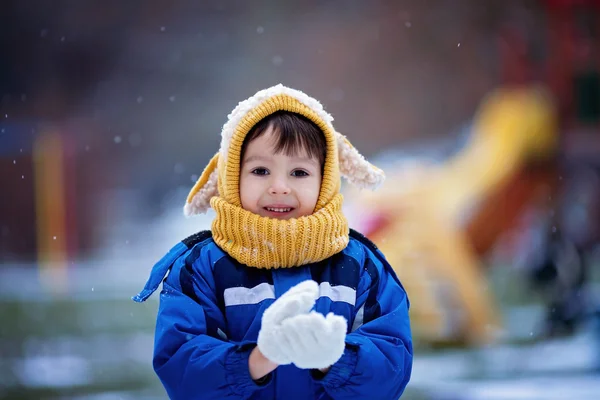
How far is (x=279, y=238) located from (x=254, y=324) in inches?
6.1

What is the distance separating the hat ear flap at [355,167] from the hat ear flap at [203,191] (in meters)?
0.26

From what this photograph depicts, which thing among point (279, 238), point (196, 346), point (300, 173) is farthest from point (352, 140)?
point (196, 346)

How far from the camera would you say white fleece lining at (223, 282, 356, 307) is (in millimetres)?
1406

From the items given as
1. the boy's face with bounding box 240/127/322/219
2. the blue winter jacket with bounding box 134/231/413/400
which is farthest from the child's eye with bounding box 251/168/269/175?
the blue winter jacket with bounding box 134/231/413/400

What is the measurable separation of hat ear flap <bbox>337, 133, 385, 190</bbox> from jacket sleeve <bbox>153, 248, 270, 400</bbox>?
362mm

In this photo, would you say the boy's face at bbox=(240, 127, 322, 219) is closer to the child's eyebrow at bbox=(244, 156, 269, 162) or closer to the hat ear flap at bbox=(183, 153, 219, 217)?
the child's eyebrow at bbox=(244, 156, 269, 162)

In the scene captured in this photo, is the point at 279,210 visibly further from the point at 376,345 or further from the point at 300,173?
the point at 376,345

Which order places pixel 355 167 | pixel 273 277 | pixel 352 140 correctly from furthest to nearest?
pixel 352 140 < pixel 355 167 < pixel 273 277

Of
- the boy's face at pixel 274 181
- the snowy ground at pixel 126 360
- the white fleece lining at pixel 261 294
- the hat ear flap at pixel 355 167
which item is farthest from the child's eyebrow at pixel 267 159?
the snowy ground at pixel 126 360

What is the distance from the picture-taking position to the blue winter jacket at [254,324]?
1.31 m

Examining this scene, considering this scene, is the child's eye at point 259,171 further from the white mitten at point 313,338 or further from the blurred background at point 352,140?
the blurred background at point 352,140

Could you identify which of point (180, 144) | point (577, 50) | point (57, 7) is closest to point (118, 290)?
point (180, 144)

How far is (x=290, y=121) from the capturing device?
148 centimetres

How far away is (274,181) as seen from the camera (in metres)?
1.46
